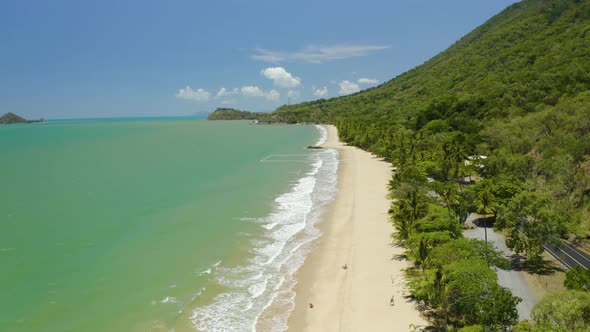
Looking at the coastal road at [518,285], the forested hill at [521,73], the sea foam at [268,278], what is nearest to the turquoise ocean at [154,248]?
the sea foam at [268,278]

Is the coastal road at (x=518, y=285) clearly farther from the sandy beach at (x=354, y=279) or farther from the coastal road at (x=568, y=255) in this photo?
the sandy beach at (x=354, y=279)

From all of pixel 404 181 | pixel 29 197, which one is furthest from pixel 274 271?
pixel 29 197

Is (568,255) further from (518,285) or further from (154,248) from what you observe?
(154,248)

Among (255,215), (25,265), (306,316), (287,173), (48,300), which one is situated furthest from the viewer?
(287,173)

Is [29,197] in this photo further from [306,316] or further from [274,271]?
[306,316]

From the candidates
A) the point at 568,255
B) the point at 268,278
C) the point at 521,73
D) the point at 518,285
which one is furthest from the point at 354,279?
the point at 521,73

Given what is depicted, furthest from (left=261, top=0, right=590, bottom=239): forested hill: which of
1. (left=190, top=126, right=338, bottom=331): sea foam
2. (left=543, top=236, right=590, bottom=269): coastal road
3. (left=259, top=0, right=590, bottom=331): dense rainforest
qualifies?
(left=190, top=126, right=338, bottom=331): sea foam

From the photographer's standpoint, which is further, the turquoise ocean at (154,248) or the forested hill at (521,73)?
the forested hill at (521,73)
